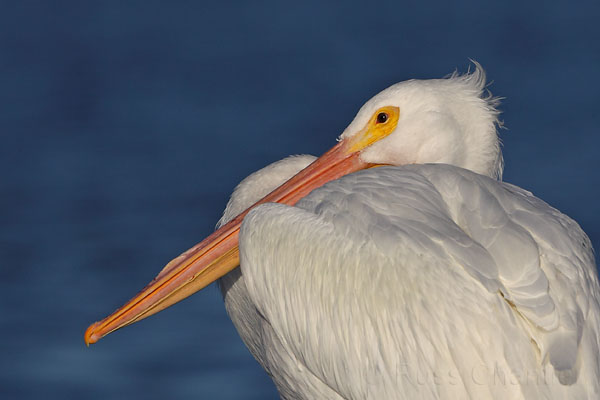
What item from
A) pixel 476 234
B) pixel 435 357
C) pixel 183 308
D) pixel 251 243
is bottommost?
pixel 435 357

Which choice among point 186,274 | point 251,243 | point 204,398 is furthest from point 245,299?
point 204,398

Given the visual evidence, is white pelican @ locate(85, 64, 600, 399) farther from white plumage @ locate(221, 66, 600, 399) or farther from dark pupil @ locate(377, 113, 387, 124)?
dark pupil @ locate(377, 113, 387, 124)

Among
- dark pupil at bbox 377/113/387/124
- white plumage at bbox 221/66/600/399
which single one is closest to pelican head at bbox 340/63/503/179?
dark pupil at bbox 377/113/387/124

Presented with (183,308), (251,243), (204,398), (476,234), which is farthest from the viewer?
(183,308)

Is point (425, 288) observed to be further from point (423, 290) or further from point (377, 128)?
point (377, 128)

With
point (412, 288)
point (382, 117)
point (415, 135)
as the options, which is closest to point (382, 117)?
point (382, 117)

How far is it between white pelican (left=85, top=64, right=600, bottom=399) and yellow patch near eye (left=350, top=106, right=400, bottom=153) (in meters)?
0.45

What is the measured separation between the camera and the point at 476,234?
10.1 ft

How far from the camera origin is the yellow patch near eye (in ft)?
12.6

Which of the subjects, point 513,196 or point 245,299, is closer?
point 513,196

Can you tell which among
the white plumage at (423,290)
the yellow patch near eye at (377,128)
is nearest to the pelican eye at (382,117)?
the yellow patch near eye at (377,128)

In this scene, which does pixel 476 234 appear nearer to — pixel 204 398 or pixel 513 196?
pixel 513 196

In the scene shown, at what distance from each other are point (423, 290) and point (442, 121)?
1004 mm

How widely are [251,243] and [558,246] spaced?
0.91 meters
